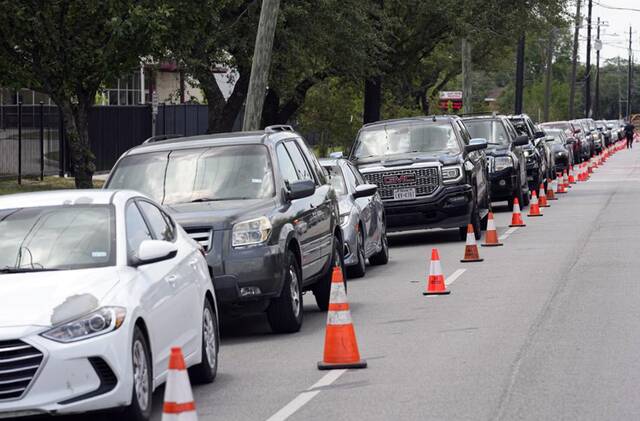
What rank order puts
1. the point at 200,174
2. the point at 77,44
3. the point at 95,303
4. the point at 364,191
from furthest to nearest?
the point at 77,44 < the point at 364,191 < the point at 200,174 < the point at 95,303

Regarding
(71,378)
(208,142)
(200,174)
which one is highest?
(208,142)

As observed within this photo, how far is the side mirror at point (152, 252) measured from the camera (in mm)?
→ 8914

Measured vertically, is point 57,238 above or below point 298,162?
below

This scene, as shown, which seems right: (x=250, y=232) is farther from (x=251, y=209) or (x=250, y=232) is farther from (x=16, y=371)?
(x=16, y=371)

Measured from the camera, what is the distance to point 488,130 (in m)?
31.3

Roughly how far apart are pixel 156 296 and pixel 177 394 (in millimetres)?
2500

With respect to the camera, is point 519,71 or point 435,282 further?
point 519,71

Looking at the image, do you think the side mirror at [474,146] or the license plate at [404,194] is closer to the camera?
the license plate at [404,194]

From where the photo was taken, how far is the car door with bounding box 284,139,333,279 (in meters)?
13.8

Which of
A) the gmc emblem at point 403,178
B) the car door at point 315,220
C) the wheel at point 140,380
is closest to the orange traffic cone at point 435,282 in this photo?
the car door at point 315,220

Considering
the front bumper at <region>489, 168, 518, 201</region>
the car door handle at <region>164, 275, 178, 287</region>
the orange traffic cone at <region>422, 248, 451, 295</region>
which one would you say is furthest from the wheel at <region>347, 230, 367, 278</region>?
the front bumper at <region>489, 168, 518, 201</region>

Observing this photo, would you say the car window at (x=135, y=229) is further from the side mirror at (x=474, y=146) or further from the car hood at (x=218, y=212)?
the side mirror at (x=474, y=146)

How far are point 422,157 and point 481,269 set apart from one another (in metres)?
4.88

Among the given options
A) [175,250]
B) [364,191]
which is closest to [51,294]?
[175,250]
